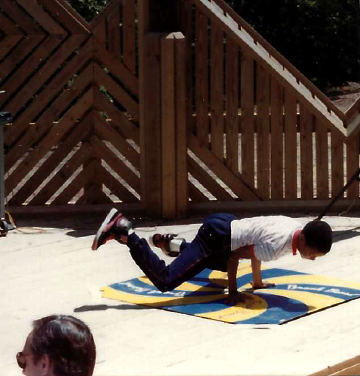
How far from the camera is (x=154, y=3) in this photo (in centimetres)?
976

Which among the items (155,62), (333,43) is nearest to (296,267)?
(155,62)

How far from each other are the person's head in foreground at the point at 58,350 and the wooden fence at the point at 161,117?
6720mm

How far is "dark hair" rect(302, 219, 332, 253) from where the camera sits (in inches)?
253

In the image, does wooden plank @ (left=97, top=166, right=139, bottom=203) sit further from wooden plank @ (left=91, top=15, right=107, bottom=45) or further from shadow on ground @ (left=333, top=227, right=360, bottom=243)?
shadow on ground @ (left=333, top=227, right=360, bottom=243)

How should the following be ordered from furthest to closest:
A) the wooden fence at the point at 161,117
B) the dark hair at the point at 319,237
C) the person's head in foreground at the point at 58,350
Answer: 1. the wooden fence at the point at 161,117
2. the dark hair at the point at 319,237
3. the person's head in foreground at the point at 58,350

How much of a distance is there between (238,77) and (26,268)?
3.11m

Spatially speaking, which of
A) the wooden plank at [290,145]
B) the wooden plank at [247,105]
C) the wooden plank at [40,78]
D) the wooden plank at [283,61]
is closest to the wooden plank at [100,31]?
the wooden plank at [40,78]

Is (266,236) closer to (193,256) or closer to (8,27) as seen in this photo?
(193,256)

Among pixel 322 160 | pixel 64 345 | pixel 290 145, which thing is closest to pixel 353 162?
pixel 322 160

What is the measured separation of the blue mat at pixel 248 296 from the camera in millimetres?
6594

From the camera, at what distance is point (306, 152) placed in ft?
32.8

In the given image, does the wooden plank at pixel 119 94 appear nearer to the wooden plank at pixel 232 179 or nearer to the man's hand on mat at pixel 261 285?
the wooden plank at pixel 232 179

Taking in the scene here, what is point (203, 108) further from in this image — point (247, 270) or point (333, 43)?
point (333, 43)

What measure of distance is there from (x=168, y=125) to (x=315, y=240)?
3.50 meters
